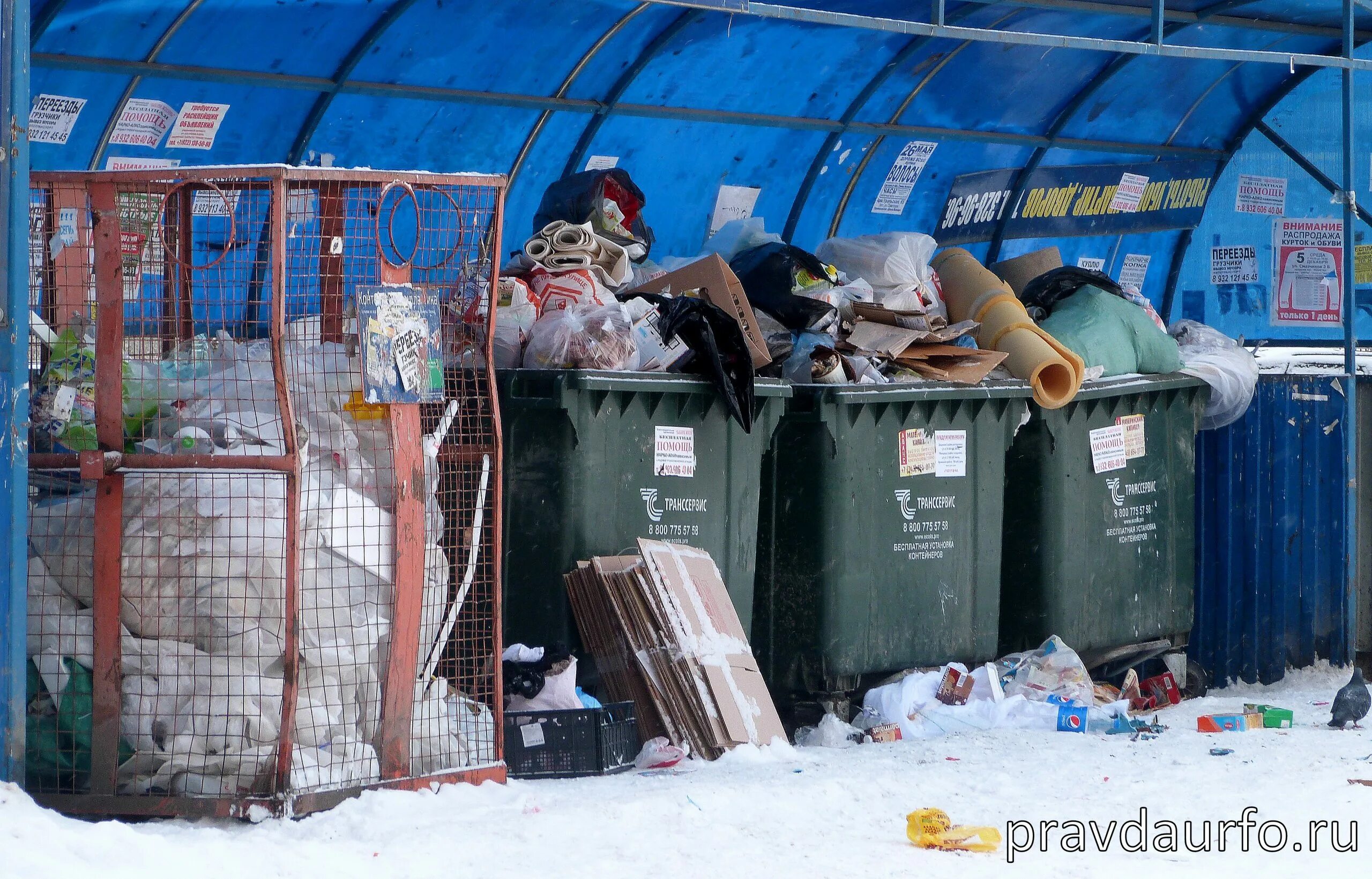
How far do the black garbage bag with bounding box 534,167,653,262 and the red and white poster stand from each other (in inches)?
169

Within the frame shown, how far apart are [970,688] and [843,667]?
1.95 feet

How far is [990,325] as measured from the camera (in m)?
7.32

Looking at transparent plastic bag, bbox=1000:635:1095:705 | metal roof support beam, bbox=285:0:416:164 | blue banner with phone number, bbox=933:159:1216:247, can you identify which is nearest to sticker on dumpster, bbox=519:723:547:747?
transparent plastic bag, bbox=1000:635:1095:705

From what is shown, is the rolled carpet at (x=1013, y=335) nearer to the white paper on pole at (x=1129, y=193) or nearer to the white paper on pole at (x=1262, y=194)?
the white paper on pole at (x=1129, y=193)

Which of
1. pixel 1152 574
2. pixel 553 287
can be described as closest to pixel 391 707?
pixel 553 287

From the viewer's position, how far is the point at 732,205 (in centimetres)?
826

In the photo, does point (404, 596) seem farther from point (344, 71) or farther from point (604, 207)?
point (344, 71)

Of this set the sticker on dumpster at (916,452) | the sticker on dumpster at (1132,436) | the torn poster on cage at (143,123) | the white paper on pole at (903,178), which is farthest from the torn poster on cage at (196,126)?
the sticker on dumpster at (1132,436)

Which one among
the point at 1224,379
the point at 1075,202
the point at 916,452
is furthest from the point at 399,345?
the point at 1075,202

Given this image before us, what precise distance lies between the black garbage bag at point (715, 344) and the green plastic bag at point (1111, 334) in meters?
1.88

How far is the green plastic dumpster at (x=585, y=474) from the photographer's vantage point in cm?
563

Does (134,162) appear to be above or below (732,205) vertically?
below

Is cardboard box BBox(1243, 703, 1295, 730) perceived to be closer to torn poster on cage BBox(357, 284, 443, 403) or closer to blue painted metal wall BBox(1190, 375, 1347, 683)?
blue painted metal wall BBox(1190, 375, 1347, 683)

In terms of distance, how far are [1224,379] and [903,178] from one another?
1981 millimetres
